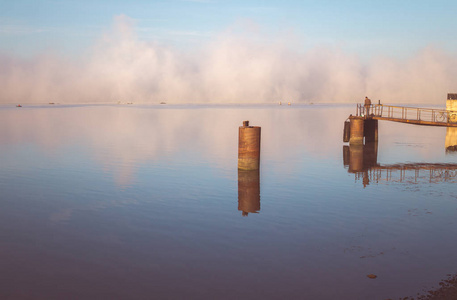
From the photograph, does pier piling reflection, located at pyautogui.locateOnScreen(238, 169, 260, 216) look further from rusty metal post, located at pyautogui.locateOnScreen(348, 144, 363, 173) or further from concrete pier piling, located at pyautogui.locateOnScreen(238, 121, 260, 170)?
rusty metal post, located at pyautogui.locateOnScreen(348, 144, 363, 173)

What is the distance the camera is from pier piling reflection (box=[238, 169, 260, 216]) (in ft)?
55.5

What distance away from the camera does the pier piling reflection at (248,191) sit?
16.9 meters

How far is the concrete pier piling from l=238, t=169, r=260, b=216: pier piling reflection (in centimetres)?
37

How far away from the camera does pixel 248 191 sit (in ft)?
65.3

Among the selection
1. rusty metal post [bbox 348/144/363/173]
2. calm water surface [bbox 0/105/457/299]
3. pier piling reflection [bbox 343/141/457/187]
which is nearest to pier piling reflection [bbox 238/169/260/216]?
calm water surface [bbox 0/105/457/299]

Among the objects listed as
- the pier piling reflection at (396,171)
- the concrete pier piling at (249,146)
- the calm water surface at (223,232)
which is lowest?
the calm water surface at (223,232)

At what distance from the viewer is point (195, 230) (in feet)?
45.4

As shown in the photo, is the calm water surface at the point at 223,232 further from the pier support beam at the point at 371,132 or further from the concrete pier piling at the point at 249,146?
the pier support beam at the point at 371,132

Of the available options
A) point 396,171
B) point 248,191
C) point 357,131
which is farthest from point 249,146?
point 357,131

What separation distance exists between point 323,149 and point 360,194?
2054 cm

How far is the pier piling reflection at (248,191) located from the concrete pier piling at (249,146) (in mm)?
375

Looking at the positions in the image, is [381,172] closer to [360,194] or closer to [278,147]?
[360,194]

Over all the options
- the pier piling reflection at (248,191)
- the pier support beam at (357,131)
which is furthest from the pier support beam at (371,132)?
the pier piling reflection at (248,191)

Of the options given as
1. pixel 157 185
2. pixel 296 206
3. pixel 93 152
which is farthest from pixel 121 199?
pixel 93 152
